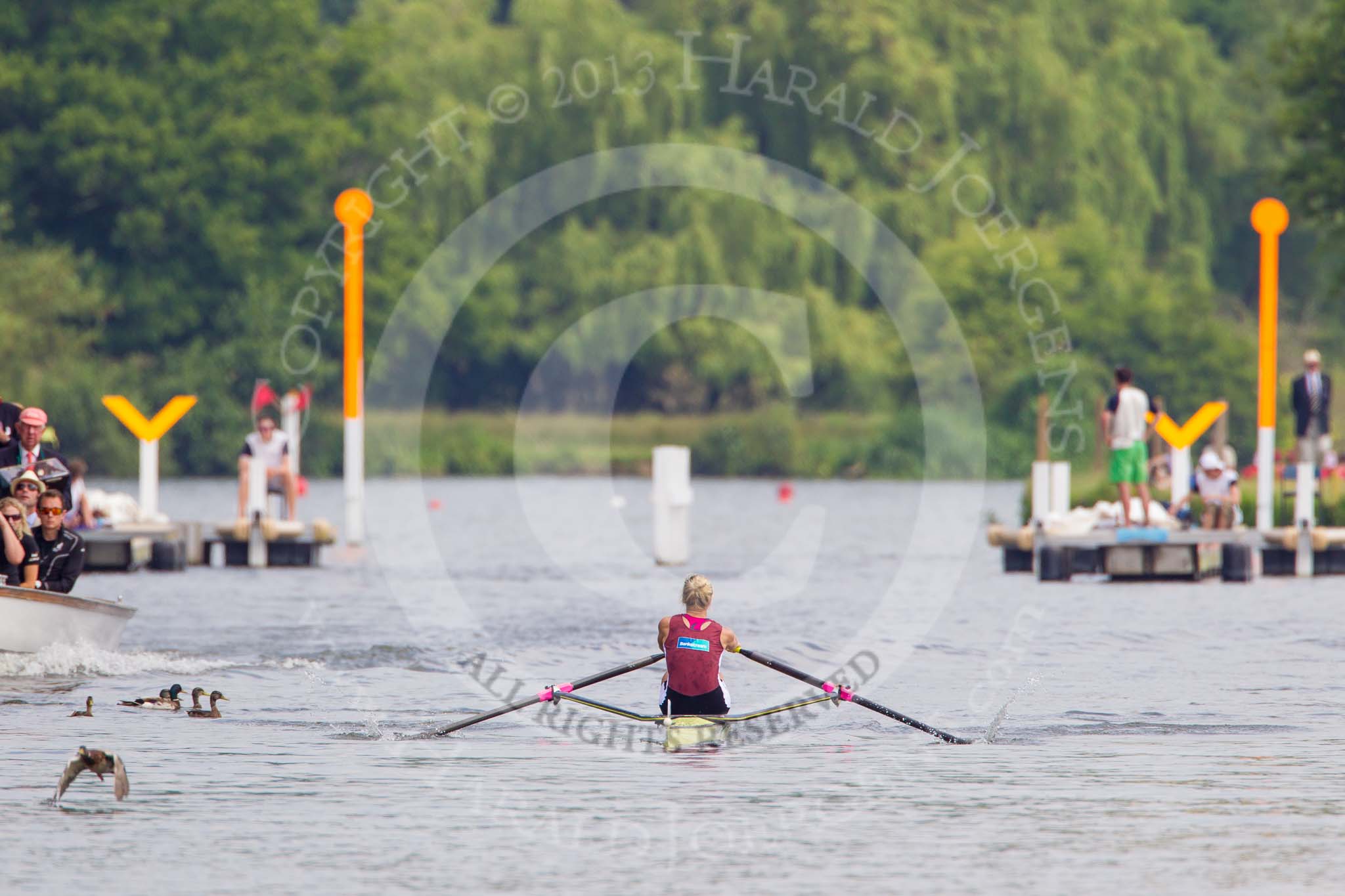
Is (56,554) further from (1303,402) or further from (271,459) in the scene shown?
(1303,402)

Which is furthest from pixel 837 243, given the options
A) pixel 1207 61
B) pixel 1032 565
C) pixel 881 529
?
pixel 1032 565

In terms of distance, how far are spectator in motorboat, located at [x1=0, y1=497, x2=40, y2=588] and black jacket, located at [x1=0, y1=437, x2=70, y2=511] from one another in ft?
2.27

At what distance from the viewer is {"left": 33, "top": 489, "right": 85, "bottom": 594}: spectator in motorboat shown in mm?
19781

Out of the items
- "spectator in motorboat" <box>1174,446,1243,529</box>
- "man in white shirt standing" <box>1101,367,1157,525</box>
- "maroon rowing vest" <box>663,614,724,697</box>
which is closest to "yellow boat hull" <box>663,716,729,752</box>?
"maroon rowing vest" <box>663,614,724,697</box>

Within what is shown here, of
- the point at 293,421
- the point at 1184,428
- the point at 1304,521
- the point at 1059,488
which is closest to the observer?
the point at 1304,521

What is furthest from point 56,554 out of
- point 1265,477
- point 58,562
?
point 1265,477

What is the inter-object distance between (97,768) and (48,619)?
6015 millimetres

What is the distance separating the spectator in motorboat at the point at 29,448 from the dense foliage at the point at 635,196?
3947cm

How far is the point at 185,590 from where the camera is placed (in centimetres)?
2822

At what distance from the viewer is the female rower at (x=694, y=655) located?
1622 centimetres

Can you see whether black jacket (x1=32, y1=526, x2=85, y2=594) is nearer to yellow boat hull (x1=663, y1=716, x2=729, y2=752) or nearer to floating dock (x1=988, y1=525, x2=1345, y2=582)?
yellow boat hull (x1=663, y1=716, x2=729, y2=752)

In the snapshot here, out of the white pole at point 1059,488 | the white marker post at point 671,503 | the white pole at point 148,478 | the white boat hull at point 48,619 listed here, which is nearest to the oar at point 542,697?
the white boat hull at point 48,619

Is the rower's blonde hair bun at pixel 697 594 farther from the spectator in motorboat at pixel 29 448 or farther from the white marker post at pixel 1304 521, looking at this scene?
the white marker post at pixel 1304 521

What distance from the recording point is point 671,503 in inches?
1246
